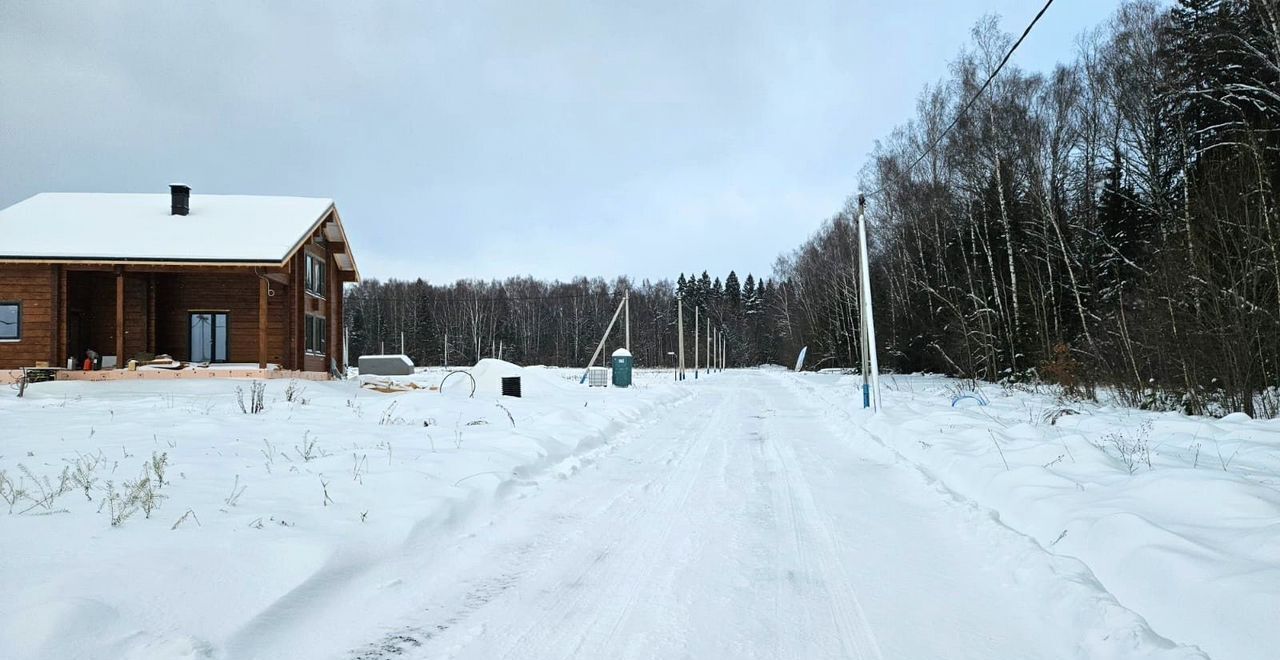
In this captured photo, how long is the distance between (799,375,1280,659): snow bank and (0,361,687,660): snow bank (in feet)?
13.8

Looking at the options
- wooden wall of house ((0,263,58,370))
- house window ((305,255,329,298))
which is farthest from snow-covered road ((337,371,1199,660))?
house window ((305,255,329,298))

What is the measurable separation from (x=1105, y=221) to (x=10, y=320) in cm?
3501

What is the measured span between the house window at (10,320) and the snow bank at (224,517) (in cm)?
1295

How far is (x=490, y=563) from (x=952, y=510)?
408cm

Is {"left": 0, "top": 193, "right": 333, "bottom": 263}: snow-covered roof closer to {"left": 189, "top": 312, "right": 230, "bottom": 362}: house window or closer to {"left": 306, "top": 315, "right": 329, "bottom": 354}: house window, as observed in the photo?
{"left": 189, "top": 312, "right": 230, "bottom": 362}: house window

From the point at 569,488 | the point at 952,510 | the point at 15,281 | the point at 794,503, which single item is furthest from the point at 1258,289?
the point at 15,281

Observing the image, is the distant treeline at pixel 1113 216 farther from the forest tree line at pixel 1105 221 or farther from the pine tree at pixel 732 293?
the pine tree at pixel 732 293

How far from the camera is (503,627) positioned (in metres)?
3.55

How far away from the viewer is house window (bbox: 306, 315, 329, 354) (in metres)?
25.8

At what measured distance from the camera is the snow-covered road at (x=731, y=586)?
132 inches

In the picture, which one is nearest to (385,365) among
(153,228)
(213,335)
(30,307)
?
(213,335)

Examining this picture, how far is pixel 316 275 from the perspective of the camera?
26578mm

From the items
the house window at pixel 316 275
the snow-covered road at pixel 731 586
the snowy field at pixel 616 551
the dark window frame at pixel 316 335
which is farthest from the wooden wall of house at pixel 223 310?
the snow-covered road at pixel 731 586

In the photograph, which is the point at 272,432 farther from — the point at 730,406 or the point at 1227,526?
the point at 730,406
